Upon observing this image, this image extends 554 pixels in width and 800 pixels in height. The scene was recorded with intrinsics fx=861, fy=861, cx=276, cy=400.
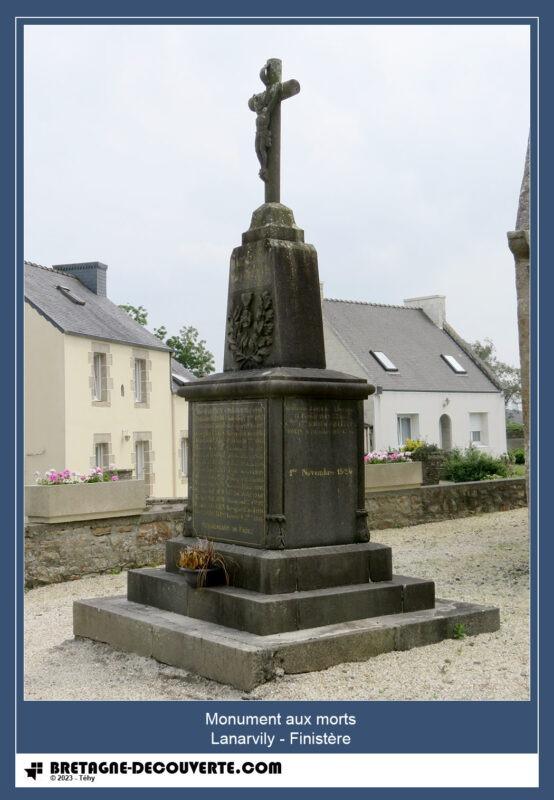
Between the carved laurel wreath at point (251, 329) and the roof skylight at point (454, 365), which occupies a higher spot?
the roof skylight at point (454, 365)

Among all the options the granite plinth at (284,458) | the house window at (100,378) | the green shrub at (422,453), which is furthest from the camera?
the house window at (100,378)

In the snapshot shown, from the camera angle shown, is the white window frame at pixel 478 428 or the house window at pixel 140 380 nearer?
the house window at pixel 140 380

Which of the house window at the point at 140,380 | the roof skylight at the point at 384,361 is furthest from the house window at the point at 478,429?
the house window at the point at 140,380

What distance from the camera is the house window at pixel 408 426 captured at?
3091 cm

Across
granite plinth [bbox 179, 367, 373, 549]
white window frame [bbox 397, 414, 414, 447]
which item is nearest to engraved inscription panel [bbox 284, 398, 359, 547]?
granite plinth [bbox 179, 367, 373, 549]

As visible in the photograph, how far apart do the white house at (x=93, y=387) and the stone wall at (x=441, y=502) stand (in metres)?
9.98

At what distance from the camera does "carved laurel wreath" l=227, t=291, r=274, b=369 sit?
22.6ft

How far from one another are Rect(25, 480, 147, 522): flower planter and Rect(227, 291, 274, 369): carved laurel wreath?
3.71 meters

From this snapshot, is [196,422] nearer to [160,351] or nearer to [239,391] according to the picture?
[239,391]

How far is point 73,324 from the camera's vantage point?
2311cm

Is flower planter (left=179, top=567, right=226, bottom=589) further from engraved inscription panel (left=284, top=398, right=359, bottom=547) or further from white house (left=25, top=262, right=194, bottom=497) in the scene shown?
white house (left=25, top=262, right=194, bottom=497)

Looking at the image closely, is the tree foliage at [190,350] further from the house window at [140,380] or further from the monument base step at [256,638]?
the monument base step at [256,638]

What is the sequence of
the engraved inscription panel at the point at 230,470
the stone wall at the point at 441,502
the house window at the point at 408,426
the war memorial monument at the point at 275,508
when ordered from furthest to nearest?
the house window at the point at 408,426 < the stone wall at the point at 441,502 < the engraved inscription panel at the point at 230,470 < the war memorial monument at the point at 275,508
